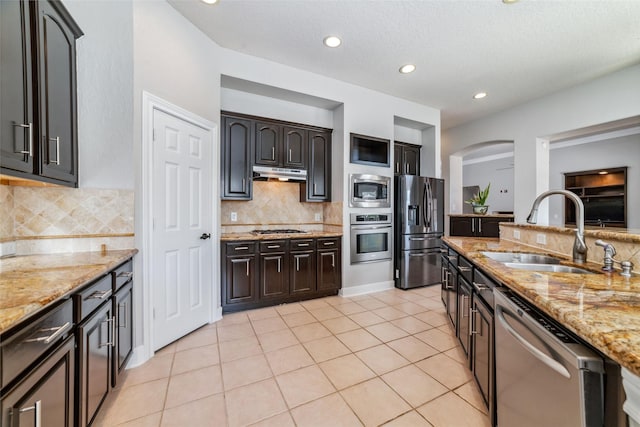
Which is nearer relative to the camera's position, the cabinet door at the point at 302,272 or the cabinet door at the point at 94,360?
the cabinet door at the point at 94,360

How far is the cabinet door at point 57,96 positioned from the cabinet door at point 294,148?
213 centimetres

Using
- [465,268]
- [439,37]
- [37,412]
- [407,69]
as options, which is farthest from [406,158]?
[37,412]

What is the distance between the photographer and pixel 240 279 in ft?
10.1

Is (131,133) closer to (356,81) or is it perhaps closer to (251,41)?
(251,41)

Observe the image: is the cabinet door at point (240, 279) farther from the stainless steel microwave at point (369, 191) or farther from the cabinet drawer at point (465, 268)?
the cabinet drawer at point (465, 268)

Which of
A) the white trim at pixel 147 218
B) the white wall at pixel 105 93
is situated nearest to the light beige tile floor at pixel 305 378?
the white trim at pixel 147 218

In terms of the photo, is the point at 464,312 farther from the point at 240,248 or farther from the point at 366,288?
the point at 240,248

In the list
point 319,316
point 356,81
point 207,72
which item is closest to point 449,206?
point 356,81

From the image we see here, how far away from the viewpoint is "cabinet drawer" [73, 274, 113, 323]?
121 cm

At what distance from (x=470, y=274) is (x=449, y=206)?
4215mm

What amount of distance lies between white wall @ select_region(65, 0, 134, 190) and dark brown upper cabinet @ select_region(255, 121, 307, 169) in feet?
5.02

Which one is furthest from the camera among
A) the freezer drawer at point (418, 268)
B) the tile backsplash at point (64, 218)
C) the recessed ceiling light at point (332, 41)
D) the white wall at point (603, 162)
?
the white wall at point (603, 162)

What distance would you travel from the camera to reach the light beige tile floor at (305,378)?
1550 mm

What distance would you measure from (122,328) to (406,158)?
14.6 ft
